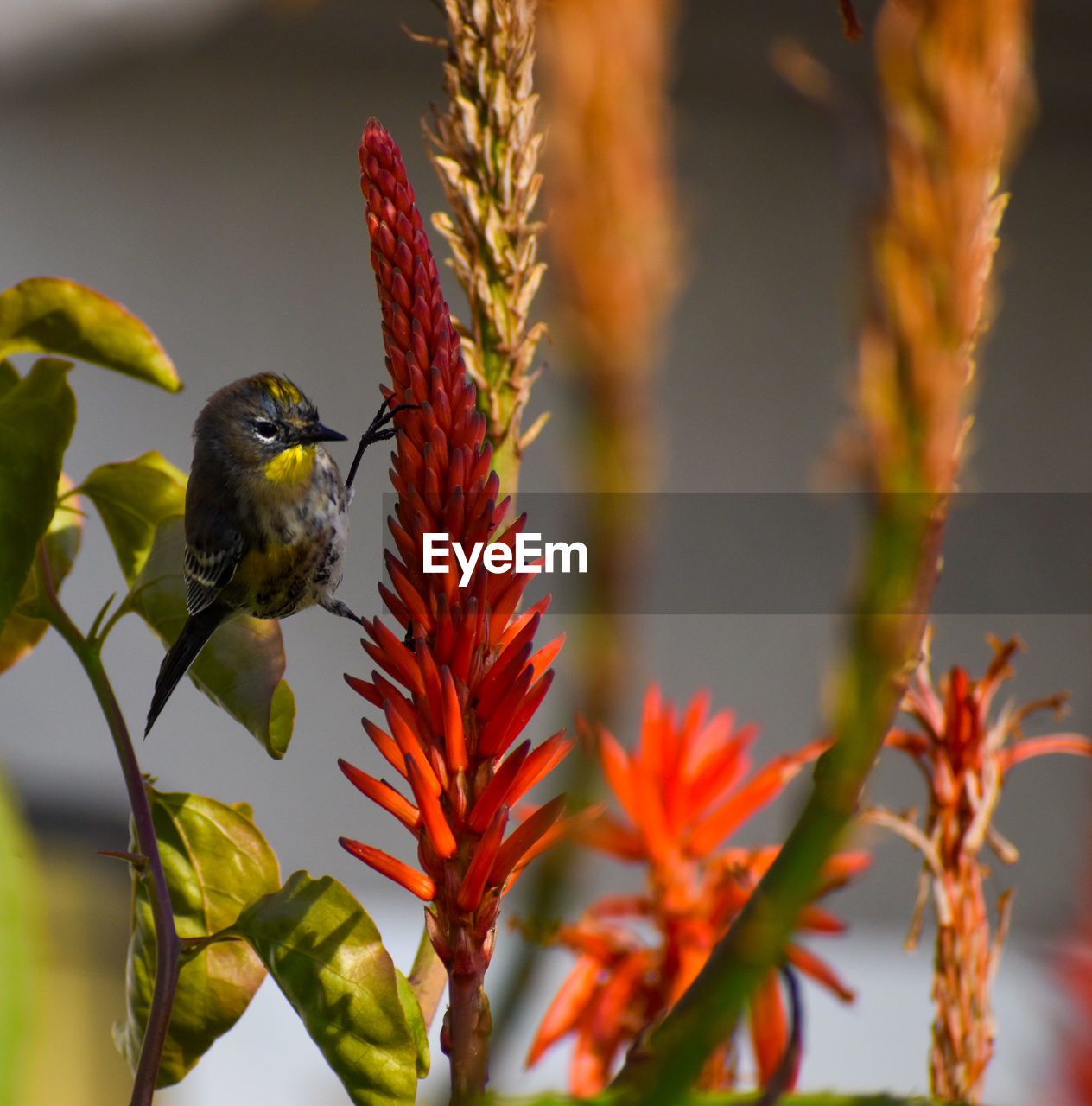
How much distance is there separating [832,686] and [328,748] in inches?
74.9

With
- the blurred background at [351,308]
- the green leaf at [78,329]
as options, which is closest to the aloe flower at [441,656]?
the green leaf at [78,329]

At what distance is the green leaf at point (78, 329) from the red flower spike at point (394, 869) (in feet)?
0.45

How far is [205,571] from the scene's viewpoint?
29cm

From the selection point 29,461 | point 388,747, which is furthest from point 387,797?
point 29,461

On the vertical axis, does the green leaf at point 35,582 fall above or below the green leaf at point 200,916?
above

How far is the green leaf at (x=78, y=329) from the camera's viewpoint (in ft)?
0.94

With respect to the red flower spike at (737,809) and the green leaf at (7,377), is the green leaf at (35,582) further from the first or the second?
the red flower spike at (737,809)

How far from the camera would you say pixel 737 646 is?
221 centimetres

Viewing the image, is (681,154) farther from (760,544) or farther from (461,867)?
(461,867)

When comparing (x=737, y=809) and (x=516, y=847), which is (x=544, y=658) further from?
(x=737, y=809)

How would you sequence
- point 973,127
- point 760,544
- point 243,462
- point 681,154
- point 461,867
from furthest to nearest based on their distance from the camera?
point 681,154 → point 760,544 → point 243,462 → point 461,867 → point 973,127

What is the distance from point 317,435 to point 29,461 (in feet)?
0.37

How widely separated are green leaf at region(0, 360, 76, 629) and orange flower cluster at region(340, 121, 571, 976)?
8 centimetres

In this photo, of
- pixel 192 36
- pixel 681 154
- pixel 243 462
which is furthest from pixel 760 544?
pixel 243 462
